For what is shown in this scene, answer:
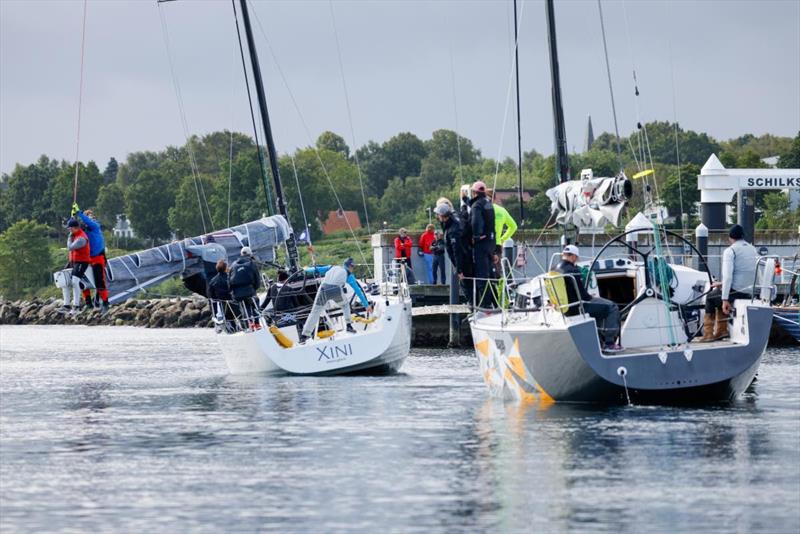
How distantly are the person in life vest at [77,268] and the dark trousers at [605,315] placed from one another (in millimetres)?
10983

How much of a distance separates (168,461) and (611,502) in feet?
18.7

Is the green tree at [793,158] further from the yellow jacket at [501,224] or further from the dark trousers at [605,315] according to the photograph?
the dark trousers at [605,315]

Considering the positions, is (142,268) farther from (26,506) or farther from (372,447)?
(26,506)

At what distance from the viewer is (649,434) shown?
20.4 metres

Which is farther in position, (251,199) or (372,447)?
(251,199)

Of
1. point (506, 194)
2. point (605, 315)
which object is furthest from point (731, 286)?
point (506, 194)

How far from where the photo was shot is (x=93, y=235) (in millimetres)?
29750

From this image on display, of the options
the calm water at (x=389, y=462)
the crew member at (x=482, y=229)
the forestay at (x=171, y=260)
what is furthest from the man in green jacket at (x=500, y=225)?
the forestay at (x=171, y=260)

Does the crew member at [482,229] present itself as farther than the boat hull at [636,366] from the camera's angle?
Yes

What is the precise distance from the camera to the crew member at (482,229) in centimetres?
2489

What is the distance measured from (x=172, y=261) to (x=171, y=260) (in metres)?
0.04

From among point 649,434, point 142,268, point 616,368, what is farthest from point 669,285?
point 142,268

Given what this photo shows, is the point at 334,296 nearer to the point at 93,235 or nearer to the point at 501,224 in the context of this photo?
the point at 93,235

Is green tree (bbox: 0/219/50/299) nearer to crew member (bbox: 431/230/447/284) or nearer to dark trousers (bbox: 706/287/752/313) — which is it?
crew member (bbox: 431/230/447/284)
